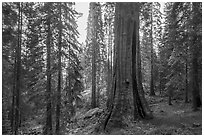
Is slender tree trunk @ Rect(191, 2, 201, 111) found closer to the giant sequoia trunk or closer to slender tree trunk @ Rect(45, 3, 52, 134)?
the giant sequoia trunk

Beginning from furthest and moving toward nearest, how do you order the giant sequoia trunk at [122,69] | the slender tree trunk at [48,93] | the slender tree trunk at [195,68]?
the slender tree trunk at [195,68] → the slender tree trunk at [48,93] → the giant sequoia trunk at [122,69]

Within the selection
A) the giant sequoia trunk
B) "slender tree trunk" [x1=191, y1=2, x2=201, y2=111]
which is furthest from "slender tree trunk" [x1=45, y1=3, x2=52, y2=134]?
"slender tree trunk" [x1=191, y1=2, x2=201, y2=111]

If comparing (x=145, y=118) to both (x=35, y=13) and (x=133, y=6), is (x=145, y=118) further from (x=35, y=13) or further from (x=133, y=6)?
Answer: (x=35, y=13)

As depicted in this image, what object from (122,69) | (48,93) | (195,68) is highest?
(195,68)

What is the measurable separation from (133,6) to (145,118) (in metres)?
5.08

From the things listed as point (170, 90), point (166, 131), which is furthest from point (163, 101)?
point (166, 131)

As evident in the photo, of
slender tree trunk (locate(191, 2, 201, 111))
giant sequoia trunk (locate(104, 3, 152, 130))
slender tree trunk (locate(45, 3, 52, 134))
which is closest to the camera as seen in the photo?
giant sequoia trunk (locate(104, 3, 152, 130))

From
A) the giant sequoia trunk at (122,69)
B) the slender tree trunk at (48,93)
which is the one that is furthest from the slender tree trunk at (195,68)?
the slender tree trunk at (48,93)

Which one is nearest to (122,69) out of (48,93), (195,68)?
(48,93)

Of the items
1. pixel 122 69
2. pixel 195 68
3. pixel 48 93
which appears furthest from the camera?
pixel 195 68

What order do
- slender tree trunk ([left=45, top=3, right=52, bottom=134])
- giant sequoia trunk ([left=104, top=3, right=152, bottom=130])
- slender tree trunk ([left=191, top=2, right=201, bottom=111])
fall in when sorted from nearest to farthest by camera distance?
giant sequoia trunk ([left=104, top=3, right=152, bottom=130]) → slender tree trunk ([left=45, top=3, right=52, bottom=134]) → slender tree trunk ([left=191, top=2, right=201, bottom=111])

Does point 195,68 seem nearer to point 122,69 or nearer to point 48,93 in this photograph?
point 122,69

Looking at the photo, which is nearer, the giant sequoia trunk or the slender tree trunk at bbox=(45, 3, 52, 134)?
the giant sequoia trunk

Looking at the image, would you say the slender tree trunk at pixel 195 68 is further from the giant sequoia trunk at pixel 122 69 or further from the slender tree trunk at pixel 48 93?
the slender tree trunk at pixel 48 93
